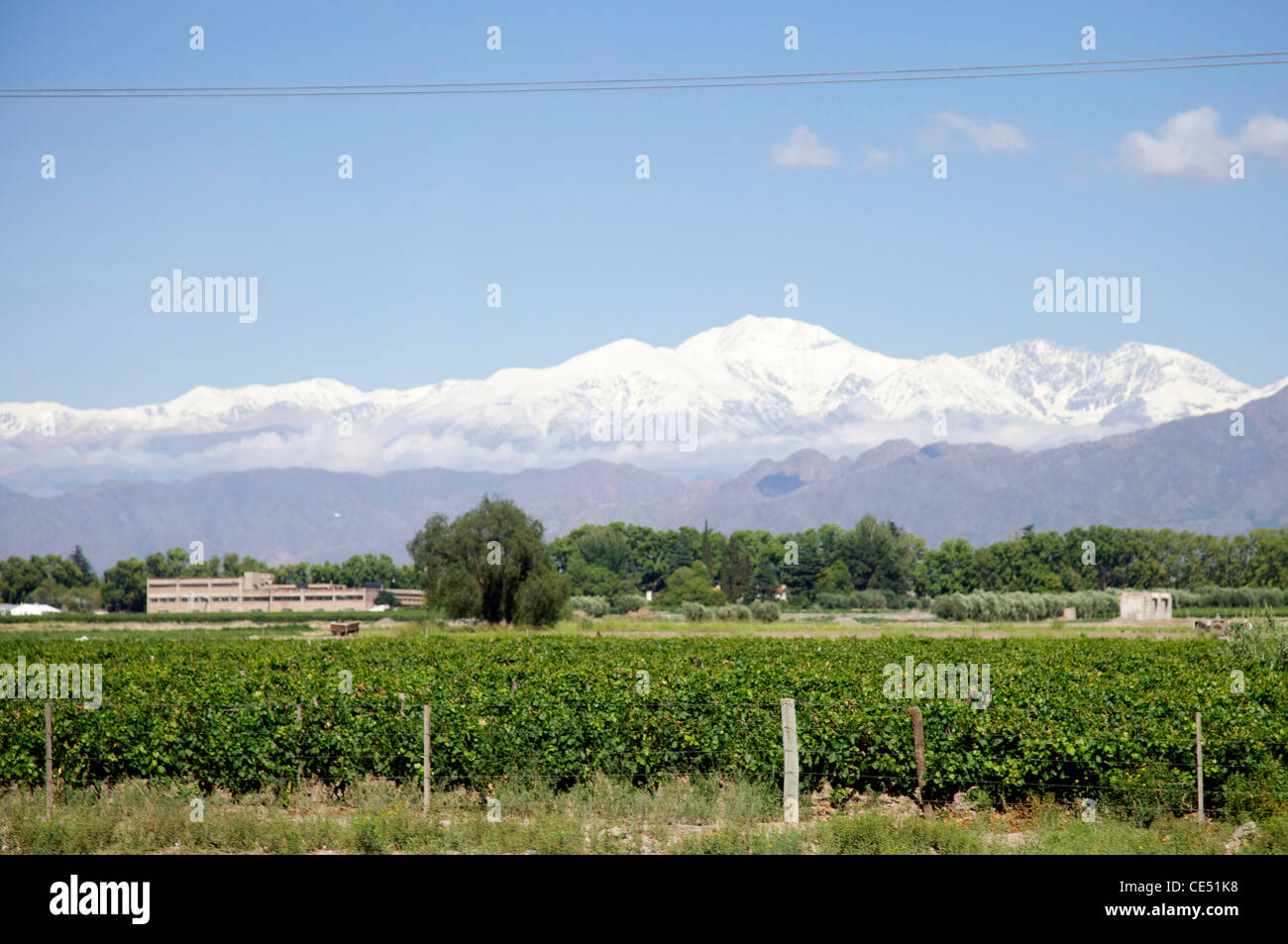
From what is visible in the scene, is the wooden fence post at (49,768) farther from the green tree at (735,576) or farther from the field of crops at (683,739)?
the green tree at (735,576)

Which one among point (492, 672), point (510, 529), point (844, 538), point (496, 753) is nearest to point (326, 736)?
point (496, 753)

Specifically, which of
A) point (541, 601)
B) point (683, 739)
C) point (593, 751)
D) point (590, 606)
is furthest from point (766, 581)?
point (593, 751)

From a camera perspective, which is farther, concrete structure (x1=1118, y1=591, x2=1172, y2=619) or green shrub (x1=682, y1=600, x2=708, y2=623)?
green shrub (x1=682, y1=600, x2=708, y2=623)

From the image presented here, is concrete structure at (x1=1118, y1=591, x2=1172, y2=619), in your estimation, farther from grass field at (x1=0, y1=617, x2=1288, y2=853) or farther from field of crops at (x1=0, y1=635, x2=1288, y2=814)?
grass field at (x1=0, y1=617, x2=1288, y2=853)

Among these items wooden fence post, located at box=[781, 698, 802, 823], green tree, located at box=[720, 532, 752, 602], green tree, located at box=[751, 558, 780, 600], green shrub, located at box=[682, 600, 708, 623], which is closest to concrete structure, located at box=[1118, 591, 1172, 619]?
green shrub, located at box=[682, 600, 708, 623]

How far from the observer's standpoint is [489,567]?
76.0 metres

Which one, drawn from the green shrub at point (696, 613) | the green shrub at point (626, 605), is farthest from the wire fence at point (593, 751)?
the green shrub at point (626, 605)

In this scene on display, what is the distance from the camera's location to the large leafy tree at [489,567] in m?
74.6

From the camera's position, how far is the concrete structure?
83812 mm

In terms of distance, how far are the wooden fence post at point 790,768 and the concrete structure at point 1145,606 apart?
76.1m

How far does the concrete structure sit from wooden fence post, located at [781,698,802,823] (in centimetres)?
7608

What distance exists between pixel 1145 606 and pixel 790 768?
7793 centimetres

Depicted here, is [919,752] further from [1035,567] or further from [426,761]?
[1035,567]
